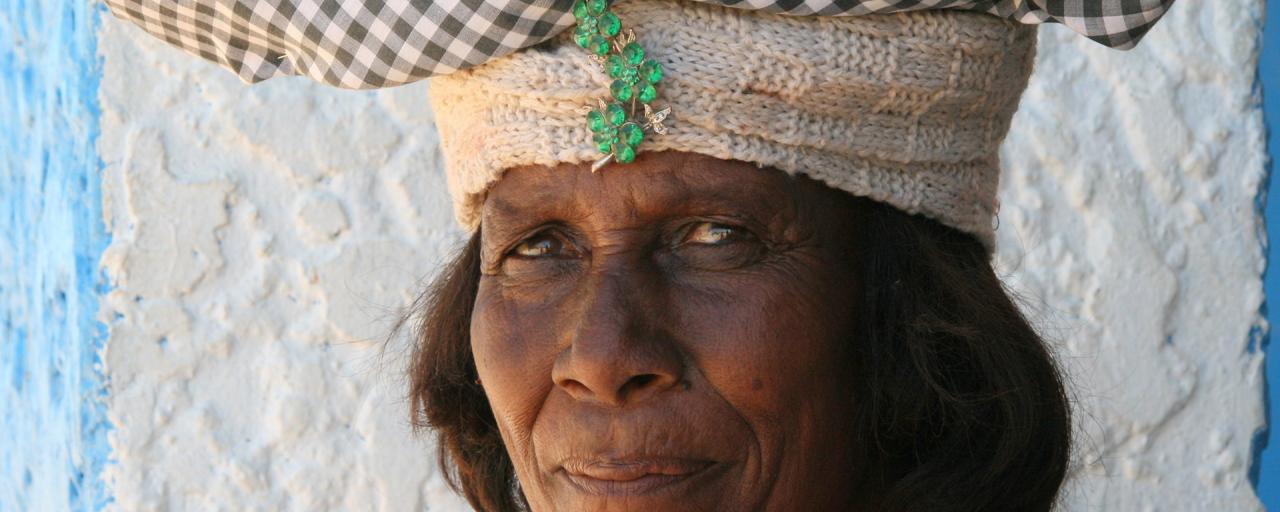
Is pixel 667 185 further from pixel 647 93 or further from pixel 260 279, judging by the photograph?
pixel 260 279

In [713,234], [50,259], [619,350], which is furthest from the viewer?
[50,259]

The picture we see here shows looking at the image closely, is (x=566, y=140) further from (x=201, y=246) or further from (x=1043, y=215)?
(x=1043, y=215)

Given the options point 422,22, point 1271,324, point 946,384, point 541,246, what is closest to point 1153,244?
point 1271,324

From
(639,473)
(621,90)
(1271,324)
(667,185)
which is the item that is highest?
(621,90)

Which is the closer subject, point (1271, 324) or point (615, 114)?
point (615, 114)

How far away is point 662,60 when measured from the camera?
1848 mm

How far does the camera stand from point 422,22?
1.86m

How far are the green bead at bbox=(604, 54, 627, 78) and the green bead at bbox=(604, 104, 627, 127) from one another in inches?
1.5

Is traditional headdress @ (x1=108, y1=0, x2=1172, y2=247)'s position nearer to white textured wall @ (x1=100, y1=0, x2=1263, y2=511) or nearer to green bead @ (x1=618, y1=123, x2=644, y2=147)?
green bead @ (x1=618, y1=123, x2=644, y2=147)

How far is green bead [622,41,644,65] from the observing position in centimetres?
183

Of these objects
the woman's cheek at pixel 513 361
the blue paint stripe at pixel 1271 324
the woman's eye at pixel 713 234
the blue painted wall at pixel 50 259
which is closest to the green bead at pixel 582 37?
the woman's eye at pixel 713 234

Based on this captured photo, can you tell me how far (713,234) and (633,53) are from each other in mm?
269

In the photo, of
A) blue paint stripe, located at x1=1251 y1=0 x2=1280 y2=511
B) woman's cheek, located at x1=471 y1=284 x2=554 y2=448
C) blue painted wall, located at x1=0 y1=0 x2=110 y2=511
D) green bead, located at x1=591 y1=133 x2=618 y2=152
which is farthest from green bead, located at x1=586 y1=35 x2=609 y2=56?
blue paint stripe, located at x1=1251 y1=0 x2=1280 y2=511

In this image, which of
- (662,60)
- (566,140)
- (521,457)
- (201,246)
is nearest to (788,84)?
(662,60)
